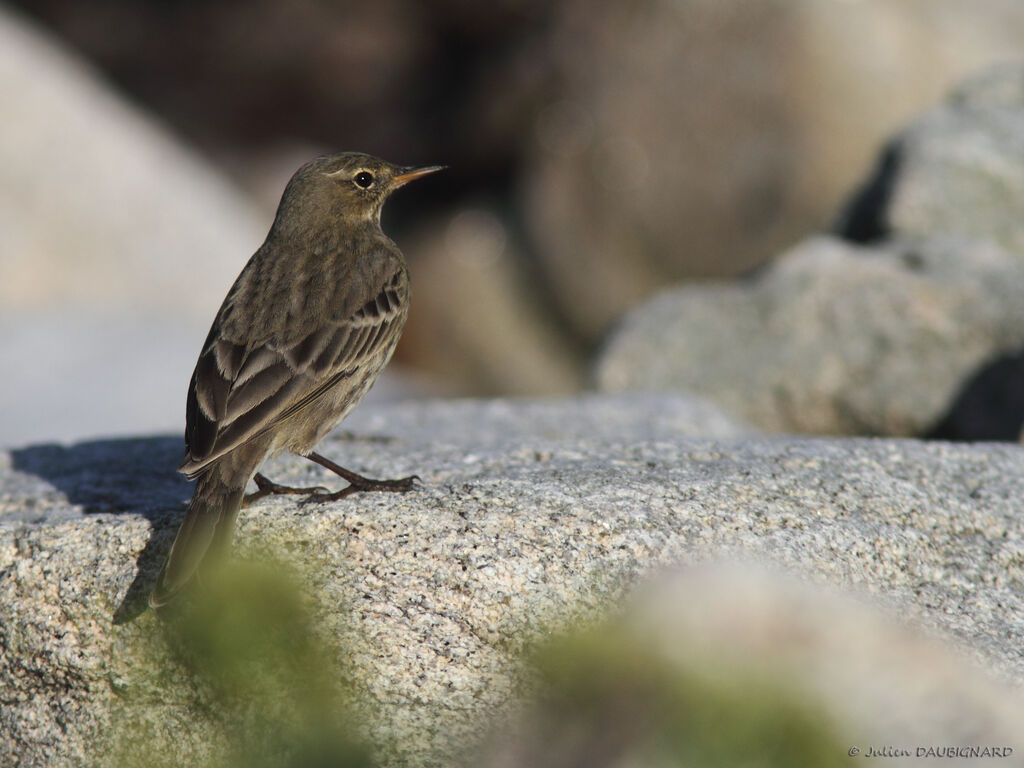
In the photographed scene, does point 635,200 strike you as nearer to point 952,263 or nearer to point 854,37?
point 854,37

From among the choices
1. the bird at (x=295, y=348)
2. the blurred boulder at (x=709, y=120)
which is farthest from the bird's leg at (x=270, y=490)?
the blurred boulder at (x=709, y=120)

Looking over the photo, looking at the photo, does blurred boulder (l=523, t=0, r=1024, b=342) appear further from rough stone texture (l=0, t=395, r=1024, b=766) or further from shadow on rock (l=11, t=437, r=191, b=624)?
shadow on rock (l=11, t=437, r=191, b=624)

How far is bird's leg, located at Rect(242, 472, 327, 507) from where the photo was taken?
15.2ft

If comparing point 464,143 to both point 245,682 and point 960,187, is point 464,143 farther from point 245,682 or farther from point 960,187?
point 245,682

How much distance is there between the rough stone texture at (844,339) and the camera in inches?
271

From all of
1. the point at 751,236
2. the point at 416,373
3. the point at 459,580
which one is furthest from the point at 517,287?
the point at 459,580

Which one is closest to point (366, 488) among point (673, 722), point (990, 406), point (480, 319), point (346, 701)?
point (346, 701)

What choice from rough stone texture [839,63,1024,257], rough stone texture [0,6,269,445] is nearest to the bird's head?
rough stone texture [839,63,1024,257]

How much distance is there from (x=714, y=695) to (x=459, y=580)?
91 centimetres

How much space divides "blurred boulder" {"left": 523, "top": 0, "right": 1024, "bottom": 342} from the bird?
7.02m

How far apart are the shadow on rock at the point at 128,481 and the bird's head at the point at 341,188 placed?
4.07ft

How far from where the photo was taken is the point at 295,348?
471 centimetres

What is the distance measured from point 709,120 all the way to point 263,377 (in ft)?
30.0

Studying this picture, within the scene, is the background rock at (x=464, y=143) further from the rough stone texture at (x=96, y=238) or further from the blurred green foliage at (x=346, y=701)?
the blurred green foliage at (x=346, y=701)
